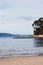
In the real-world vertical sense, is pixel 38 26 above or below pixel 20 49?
above

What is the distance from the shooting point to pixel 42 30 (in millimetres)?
44969

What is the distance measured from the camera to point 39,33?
45.8 metres

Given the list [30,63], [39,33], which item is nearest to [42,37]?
[39,33]

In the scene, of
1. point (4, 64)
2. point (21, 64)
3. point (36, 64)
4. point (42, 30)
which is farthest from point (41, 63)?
point (42, 30)

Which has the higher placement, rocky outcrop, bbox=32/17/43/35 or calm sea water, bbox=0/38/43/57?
rocky outcrop, bbox=32/17/43/35

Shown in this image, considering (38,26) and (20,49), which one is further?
(38,26)

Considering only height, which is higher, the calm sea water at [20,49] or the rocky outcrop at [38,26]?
the rocky outcrop at [38,26]

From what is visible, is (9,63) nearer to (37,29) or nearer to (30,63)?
(30,63)

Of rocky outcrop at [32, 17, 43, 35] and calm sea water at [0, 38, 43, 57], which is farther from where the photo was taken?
rocky outcrop at [32, 17, 43, 35]

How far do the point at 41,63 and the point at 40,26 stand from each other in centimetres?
4025

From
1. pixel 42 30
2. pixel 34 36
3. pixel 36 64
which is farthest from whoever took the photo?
pixel 34 36

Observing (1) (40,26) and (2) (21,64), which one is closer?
(2) (21,64)

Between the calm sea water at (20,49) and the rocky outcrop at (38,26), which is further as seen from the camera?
the rocky outcrop at (38,26)

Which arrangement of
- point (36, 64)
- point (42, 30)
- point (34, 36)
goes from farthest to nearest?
point (34, 36)
point (42, 30)
point (36, 64)
